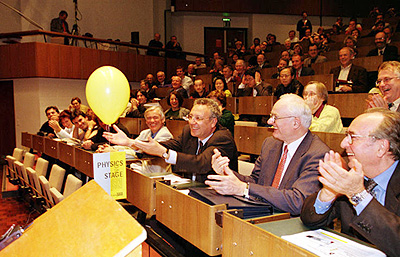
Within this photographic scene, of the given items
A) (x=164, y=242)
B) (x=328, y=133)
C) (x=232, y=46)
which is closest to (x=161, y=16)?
(x=232, y=46)

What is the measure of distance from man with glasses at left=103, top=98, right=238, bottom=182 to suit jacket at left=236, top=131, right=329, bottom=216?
426 mm

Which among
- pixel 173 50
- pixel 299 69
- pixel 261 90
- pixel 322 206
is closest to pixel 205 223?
pixel 322 206

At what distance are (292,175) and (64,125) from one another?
4224 mm

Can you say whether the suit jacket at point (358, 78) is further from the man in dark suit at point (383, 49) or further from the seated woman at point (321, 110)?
the seated woman at point (321, 110)

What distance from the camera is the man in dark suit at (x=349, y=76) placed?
4.45 meters

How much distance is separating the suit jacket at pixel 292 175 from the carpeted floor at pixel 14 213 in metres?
3.05

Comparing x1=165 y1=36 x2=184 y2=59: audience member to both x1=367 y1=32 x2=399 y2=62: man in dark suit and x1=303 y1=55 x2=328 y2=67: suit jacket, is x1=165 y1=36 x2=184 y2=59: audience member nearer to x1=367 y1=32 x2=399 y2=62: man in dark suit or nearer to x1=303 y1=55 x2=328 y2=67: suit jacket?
x1=303 y1=55 x2=328 y2=67: suit jacket

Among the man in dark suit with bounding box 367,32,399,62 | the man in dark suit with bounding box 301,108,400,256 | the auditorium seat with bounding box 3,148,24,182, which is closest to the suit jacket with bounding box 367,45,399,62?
the man in dark suit with bounding box 367,32,399,62

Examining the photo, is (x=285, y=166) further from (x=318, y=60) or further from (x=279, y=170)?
(x=318, y=60)

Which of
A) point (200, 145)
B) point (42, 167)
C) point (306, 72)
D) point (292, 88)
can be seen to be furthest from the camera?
point (306, 72)

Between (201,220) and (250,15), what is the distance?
12.1 meters

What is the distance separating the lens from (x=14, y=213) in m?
4.55

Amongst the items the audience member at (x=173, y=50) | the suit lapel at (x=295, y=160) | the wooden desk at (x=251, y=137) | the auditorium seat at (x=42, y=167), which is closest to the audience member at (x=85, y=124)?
the auditorium seat at (x=42, y=167)

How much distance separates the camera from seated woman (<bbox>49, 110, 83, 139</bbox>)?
512 cm
